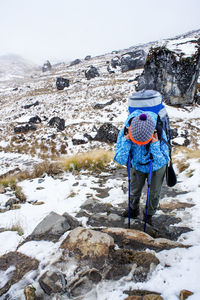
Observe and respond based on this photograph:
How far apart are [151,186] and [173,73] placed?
59.7 ft

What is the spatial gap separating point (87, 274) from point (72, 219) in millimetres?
1321

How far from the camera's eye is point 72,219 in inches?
122

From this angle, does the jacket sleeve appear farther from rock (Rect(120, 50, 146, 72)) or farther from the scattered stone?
rock (Rect(120, 50, 146, 72))

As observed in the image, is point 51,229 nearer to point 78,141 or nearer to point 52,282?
point 52,282

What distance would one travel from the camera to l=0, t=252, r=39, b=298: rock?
189 centimetres

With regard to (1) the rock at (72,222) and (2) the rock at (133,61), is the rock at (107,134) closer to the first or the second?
(1) the rock at (72,222)

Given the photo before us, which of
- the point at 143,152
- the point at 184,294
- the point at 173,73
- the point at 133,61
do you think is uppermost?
the point at 133,61

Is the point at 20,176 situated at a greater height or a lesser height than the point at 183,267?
lesser

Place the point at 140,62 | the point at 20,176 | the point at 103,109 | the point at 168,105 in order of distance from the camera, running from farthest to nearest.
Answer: the point at 140,62 < the point at 103,109 < the point at 168,105 < the point at 20,176

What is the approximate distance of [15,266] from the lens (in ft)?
6.89

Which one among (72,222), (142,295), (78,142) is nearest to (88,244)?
(142,295)

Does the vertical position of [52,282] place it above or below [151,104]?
below

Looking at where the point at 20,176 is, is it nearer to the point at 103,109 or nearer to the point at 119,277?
the point at 119,277

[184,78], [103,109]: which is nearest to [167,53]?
[184,78]
